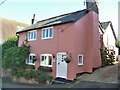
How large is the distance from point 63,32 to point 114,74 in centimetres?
636

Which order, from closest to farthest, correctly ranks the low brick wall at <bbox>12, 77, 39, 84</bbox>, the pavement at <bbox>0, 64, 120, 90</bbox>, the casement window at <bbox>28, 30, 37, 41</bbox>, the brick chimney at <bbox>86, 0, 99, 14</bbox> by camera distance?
the pavement at <bbox>0, 64, 120, 90</bbox> < the low brick wall at <bbox>12, 77, 39, 84</bbox> < the brick chimney at <bbox>86, 0, 99, 14</bbox> < the casement window at <bbox>28, 30, 37, 41</bbox>

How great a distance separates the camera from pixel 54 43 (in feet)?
63.3

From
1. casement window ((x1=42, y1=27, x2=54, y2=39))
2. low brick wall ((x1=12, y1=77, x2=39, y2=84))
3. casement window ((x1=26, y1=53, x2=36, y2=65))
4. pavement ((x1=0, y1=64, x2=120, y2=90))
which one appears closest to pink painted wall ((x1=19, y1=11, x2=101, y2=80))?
casement window ((x1=42, y1=27, x2=54, y2=39))

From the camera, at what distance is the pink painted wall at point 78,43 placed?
17516 mm

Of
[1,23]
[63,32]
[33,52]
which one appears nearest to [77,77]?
[63,32]

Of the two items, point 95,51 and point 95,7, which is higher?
point 95,7

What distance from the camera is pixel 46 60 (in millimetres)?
20234

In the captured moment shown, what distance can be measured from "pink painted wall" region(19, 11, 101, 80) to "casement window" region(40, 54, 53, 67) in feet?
1.52

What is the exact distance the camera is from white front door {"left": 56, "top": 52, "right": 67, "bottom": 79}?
18.0 metres

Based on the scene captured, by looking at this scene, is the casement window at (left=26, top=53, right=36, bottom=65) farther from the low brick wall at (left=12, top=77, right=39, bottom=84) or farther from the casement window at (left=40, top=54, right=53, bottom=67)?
the low brick wall at (left=12, top=77, right=39, bottom=84)

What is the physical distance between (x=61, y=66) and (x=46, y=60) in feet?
8.31

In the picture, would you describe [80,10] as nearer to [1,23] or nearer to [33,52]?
[33,52]

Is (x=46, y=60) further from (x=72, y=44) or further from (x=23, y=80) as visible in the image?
(x=72, y=44)

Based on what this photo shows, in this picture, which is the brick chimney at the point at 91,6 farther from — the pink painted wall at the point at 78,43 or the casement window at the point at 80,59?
the casement window at the point at 80,59
